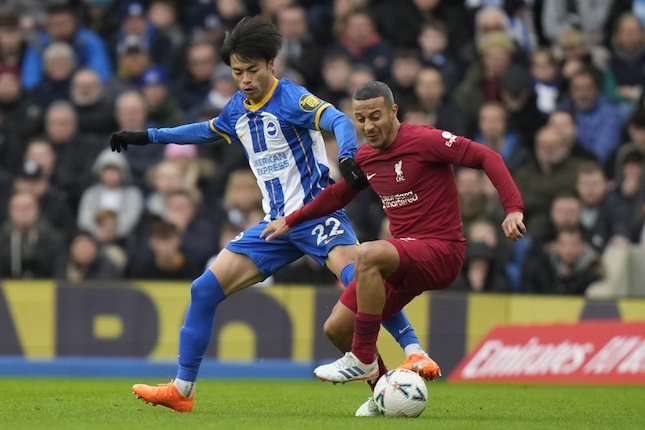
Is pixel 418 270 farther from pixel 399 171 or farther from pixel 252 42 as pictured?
pixel 252 42

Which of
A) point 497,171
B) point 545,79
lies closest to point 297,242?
point 497,171

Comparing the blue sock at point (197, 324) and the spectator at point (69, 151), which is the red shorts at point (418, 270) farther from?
the spectator at point (69, 151)

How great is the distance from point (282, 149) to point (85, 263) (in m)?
5.79

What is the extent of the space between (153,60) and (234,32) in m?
8.41

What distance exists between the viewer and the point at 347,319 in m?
9.44

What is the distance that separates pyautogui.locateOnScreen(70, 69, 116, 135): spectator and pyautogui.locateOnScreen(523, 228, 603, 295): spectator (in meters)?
5.06

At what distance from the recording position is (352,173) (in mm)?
9195

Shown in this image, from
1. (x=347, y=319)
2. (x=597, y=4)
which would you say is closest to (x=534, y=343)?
(x=347, y=319)

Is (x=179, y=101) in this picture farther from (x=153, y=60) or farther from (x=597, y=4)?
(x=597, y=4)

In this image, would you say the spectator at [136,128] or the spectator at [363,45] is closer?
the spectator at [136,128]

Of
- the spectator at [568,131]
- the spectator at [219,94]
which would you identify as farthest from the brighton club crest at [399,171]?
the spectator at [219,94]

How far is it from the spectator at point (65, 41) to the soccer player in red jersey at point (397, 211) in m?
8.64

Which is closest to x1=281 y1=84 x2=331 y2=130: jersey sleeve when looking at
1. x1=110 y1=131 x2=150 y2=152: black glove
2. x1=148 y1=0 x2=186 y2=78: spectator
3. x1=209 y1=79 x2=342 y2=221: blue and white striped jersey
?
x1=209 y1=79 x2=342 y2=221: blue and white striped jersey

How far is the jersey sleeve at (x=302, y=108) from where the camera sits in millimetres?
9531
